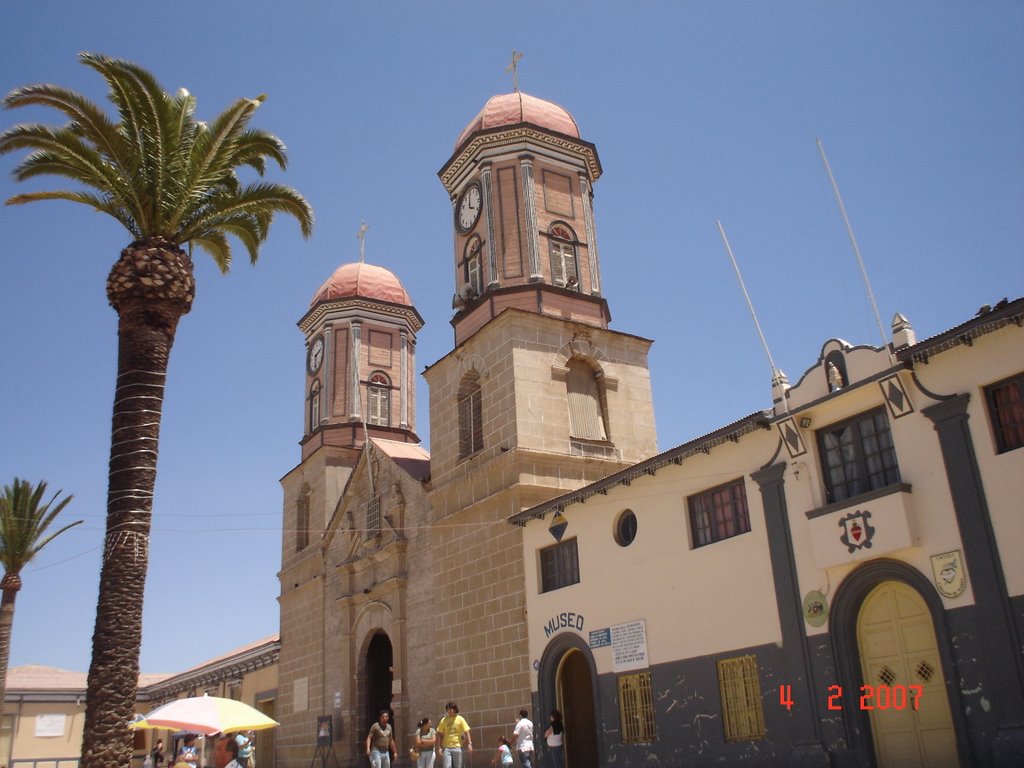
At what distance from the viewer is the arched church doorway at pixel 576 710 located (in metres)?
19.5

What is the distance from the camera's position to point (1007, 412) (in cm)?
1223

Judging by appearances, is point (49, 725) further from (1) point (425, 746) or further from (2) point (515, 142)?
(2) point (515, 142)

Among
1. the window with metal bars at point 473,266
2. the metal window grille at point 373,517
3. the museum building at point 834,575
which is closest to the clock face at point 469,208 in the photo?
the window with metal bars at point 473,266

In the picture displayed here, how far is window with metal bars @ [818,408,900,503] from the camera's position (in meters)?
13.7

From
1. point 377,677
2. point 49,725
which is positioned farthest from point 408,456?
point 49,725

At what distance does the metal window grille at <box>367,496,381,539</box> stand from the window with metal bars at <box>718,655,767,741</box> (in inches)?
568

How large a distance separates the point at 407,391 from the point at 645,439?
41.8ft

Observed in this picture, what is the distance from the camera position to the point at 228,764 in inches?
354

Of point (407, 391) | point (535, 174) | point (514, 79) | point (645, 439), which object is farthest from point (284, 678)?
point (514, 79)

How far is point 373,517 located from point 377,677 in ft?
16.1

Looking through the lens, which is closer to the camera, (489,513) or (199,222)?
(199,222)

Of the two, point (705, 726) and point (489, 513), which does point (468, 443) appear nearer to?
point (489, 513)
